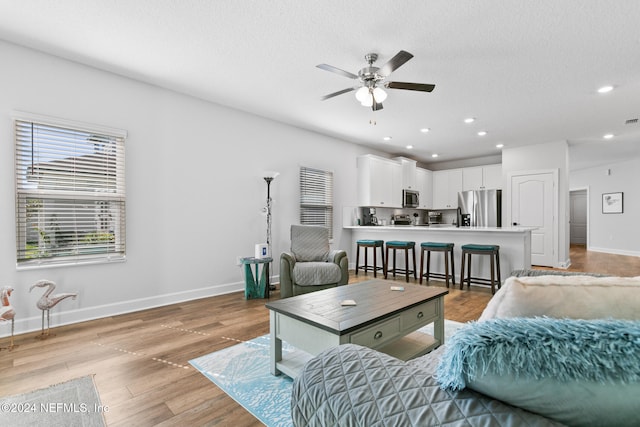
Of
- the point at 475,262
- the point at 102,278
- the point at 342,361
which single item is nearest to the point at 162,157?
the point at 102,278

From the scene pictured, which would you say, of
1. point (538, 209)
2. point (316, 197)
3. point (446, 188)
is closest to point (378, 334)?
point (316, 197)

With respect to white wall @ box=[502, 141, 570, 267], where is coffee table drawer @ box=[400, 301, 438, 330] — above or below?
below

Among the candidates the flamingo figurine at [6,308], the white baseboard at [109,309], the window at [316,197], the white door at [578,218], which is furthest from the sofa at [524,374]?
the white door at [578,218]

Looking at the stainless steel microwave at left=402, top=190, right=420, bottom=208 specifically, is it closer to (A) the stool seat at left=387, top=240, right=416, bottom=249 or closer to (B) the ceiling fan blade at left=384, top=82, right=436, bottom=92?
(A) the stool seat at left=387, top=240, right=416, bottom=249

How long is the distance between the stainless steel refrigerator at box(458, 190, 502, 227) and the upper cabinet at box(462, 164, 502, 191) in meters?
0.21

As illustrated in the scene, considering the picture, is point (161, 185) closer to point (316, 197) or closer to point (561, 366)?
point (316, 197)

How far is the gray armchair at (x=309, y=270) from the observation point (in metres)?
3.79

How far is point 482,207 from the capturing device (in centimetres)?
718

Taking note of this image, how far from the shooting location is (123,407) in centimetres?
176

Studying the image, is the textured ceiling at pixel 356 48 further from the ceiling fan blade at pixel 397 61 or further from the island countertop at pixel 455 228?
the island countertop at pixel 455 228

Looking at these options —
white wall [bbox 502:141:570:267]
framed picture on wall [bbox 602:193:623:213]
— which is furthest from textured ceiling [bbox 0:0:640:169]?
framed picture on wall [bbox 602:193:623:213]

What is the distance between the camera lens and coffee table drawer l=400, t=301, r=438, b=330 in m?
2.13

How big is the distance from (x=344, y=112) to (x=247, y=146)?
1557 mm

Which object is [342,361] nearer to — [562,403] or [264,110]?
[562,403]
